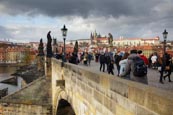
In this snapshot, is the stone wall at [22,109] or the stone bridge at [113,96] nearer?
the stone bridge at [113,96]

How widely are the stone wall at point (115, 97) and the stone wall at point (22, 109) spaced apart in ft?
28.8

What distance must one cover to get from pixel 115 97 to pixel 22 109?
1312 cm

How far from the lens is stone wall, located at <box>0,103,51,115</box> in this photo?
16366mm

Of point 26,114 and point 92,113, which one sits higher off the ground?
point 92,113

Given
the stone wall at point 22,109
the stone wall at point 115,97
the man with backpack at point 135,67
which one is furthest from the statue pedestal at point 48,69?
the man with backpack at point 135,67

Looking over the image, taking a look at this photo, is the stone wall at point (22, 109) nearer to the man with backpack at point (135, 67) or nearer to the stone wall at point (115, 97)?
the stone wall at point (115, 97)

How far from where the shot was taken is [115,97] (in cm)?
441

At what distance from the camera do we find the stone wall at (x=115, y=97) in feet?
9.63

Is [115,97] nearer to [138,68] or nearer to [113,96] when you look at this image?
[113,96]

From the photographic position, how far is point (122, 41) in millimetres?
109062

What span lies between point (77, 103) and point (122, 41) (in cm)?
10235

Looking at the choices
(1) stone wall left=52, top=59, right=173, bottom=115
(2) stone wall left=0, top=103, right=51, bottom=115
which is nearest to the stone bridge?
(1) stone wall left=52, top=59, right=173, bottom=115

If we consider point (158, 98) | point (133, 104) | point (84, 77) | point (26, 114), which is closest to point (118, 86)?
point (133, 104)

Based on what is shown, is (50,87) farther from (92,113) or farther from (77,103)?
(92,113)
